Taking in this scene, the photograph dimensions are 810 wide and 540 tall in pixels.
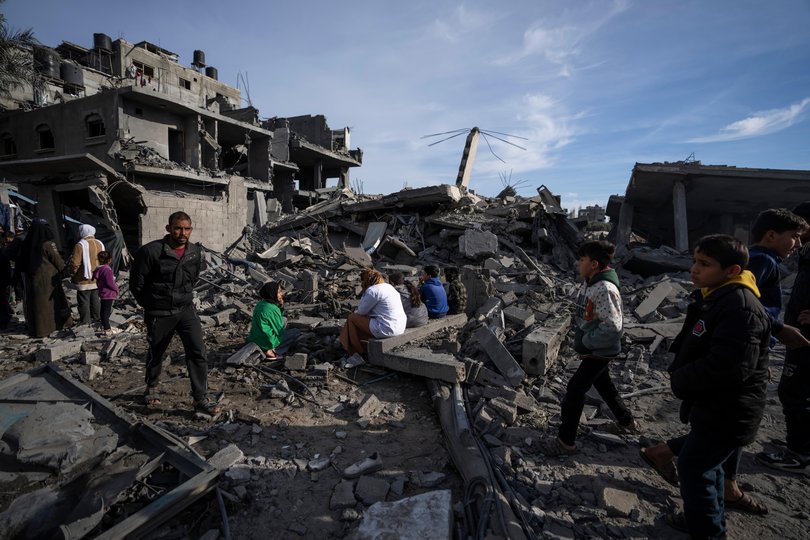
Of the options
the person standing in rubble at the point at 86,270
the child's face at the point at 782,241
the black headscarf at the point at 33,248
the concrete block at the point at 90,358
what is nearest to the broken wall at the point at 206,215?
the person standing in rubble at the point at 86,270

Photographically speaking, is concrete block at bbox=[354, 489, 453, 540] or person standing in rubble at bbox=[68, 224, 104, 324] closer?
concrete block at bbox=[354, 489, 453, 540]

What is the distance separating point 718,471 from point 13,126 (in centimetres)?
2903

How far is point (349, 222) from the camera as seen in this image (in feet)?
50.9

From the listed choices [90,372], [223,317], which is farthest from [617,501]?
[223,317]

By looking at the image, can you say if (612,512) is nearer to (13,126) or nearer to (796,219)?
(796,219)

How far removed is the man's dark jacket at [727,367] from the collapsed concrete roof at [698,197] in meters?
11.2

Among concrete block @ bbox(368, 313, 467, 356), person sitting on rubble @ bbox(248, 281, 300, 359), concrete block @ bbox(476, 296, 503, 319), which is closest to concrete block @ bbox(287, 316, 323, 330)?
person sitting on rubble @ bbox(248, 281, 300, 359)

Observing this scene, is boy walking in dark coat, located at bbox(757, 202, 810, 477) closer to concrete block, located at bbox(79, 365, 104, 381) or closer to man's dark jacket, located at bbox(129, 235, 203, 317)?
man's dark jacket, located at bbox(129, 235, 203, 317)

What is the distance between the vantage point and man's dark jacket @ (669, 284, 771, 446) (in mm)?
1901

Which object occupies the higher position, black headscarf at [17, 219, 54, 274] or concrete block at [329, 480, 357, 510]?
black headscarf at [17, 219, 54, 274]

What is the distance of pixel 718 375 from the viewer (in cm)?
193

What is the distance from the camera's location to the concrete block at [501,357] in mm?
4363

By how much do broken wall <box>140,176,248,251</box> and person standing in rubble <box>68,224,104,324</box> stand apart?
20.5 feet

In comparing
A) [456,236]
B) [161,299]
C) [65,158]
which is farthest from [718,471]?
[65,158]
